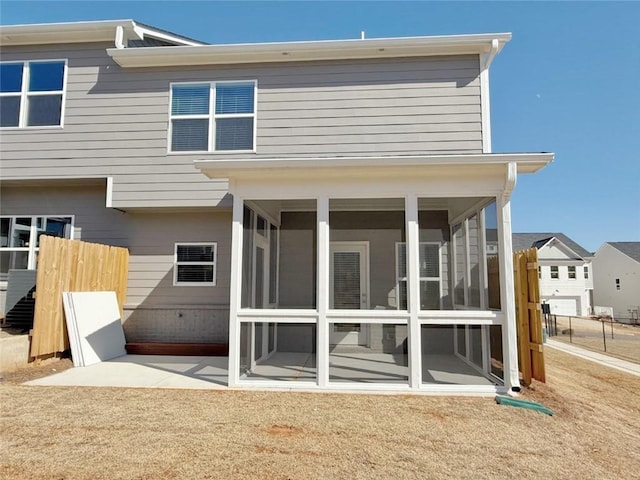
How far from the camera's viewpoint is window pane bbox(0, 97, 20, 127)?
26.0 feet

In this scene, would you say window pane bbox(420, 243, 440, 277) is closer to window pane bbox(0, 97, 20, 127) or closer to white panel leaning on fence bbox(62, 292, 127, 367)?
white panel leaning on fence bbox(62, 292, 127, 367)

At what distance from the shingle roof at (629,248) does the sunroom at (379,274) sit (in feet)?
104

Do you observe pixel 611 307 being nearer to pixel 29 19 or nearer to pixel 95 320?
pixel 95 320

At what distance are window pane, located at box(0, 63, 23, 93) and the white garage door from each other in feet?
101

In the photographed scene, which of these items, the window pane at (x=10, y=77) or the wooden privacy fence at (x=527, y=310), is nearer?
the wooden privacy fence at (x=527, y=310)

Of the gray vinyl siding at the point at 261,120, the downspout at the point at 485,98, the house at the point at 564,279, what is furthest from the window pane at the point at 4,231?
the house at the point at 564,279

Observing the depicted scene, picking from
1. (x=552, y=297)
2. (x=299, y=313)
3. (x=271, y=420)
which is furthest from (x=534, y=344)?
(x=552, y=297)

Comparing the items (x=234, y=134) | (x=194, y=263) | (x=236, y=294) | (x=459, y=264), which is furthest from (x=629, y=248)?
(x=236, y=294)

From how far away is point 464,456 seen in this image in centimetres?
307

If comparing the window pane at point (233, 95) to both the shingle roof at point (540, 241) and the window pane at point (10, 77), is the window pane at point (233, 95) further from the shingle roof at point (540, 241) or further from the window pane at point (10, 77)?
the shingle roof at point (540, 241)

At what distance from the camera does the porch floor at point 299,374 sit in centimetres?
502

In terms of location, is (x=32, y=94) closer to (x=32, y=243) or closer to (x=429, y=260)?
(x=32, y=243)

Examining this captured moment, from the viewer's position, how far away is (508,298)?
477 cm

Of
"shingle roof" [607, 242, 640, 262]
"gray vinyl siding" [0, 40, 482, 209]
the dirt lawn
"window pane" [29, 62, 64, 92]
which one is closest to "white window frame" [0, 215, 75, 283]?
"gray vinyl siding" [0, 40, 482, 209]
